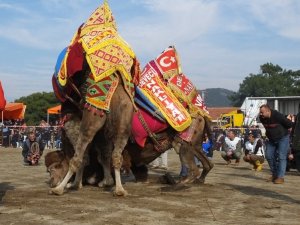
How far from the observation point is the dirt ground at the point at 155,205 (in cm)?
605

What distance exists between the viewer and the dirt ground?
6055 mm

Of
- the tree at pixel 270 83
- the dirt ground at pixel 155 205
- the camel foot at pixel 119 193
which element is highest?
the tree at pixel 270 83

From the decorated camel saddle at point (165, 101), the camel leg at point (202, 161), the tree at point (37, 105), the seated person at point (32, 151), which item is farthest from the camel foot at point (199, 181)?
the tree at point (37, 105)

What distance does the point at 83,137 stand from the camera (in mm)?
7984

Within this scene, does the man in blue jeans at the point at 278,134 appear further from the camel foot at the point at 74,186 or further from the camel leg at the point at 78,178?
the camel foot at the point at 74,186

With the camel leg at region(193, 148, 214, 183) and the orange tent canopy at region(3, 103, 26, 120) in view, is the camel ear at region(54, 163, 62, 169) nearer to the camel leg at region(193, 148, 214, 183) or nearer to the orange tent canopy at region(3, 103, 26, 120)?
the camel leg at region(193, 148, 214, 183)

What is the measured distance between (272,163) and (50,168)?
198 inches

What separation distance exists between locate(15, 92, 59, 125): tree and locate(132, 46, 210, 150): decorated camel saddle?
1984 inches

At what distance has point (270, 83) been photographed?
292 ft

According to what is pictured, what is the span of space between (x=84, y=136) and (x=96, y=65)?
1.13 metres

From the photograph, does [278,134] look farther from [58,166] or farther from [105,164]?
[58,166]

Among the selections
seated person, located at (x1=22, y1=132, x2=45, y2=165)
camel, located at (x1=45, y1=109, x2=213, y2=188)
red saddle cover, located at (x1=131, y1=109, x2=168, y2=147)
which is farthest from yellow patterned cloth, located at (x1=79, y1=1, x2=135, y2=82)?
seated person, located at (x1=22, y1=132, x2=45, y2=165)

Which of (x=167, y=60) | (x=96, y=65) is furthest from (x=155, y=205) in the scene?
(x=167, y=60)

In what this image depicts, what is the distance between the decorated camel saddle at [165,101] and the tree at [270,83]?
72194mm
